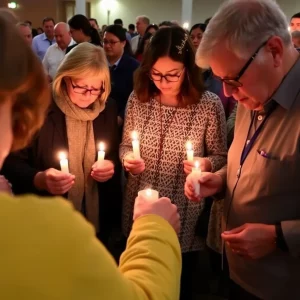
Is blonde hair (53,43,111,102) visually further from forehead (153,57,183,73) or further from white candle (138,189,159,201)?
white candle (138,189,159,201)

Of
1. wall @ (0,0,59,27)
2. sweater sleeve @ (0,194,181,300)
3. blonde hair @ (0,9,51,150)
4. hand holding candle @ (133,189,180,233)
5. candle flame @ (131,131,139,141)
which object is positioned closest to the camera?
sweater sleeve @ (0,194,181,300)

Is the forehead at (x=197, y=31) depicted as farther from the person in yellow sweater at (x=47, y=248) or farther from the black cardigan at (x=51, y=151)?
the person in yellow sweater at (x=47, y=248)

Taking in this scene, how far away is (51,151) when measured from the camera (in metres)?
2.30

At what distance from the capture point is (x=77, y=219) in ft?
2.41

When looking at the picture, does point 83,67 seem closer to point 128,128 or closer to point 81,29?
point 128,128

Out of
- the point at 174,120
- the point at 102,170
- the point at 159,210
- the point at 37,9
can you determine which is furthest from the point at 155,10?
the point at 159,210

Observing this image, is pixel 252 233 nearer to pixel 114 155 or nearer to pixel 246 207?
pixel 246 207

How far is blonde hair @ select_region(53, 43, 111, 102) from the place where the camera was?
7.45 ft

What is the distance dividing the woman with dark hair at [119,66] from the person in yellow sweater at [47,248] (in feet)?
7.91

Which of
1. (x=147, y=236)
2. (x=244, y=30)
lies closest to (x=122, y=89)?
(x=244, y=30)

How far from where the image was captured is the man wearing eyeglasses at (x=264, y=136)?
148cm

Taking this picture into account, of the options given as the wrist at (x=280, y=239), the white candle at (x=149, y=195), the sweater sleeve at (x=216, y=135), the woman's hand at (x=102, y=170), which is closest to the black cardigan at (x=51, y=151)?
the woman's hand at (x=102, y=170)

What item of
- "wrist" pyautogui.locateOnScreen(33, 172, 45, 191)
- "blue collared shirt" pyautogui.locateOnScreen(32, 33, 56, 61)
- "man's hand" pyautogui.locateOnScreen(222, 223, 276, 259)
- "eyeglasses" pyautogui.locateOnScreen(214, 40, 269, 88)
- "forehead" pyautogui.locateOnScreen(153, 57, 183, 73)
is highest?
"eyeglasses" pyautogui.locateOnScreen(214, 40, 269, 88)

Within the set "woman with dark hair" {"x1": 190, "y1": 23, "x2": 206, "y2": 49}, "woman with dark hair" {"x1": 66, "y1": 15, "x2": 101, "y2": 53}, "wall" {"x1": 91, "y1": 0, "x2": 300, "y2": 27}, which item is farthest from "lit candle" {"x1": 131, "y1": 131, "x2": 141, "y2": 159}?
"wall" {"x1": 91, "y1": 0, "x2": 300, "y2": 27}
